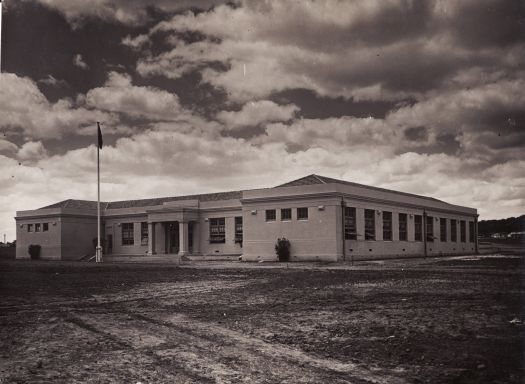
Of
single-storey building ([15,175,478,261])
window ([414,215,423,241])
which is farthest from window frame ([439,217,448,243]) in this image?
window ([414,215,423,241])

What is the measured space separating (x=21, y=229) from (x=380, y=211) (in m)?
40.6

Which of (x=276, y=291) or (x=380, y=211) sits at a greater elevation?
(x=380, y=211)

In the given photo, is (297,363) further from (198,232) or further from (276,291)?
(198,232)

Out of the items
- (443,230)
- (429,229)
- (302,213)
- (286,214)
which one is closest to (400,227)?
(429,229)

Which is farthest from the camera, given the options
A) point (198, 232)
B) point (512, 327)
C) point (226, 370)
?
point (198, 232)

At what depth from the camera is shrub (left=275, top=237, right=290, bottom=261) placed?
36.9 meters

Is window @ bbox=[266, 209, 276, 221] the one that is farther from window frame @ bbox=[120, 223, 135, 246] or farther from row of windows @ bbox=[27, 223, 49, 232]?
row of windows @ bbox=[27, 223, 49, 232]

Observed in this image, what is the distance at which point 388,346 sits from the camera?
6059mm

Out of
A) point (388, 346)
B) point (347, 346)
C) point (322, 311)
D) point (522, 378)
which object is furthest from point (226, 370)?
point (322, 311)

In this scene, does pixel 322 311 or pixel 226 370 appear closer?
pixel 226 370

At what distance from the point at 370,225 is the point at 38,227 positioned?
36.8m

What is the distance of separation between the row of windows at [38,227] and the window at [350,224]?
34.4 metres

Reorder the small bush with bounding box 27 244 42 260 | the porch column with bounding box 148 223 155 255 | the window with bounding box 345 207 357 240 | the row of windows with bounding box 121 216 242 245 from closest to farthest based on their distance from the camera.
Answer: the window with bounding box 345 207 357 240 < the row of windows with bounding box 121 216 242 245 < the porch column with bounding box 148 223 155 255 < the small bush with bounding box 27 244 42 260

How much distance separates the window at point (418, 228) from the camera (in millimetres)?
46531
